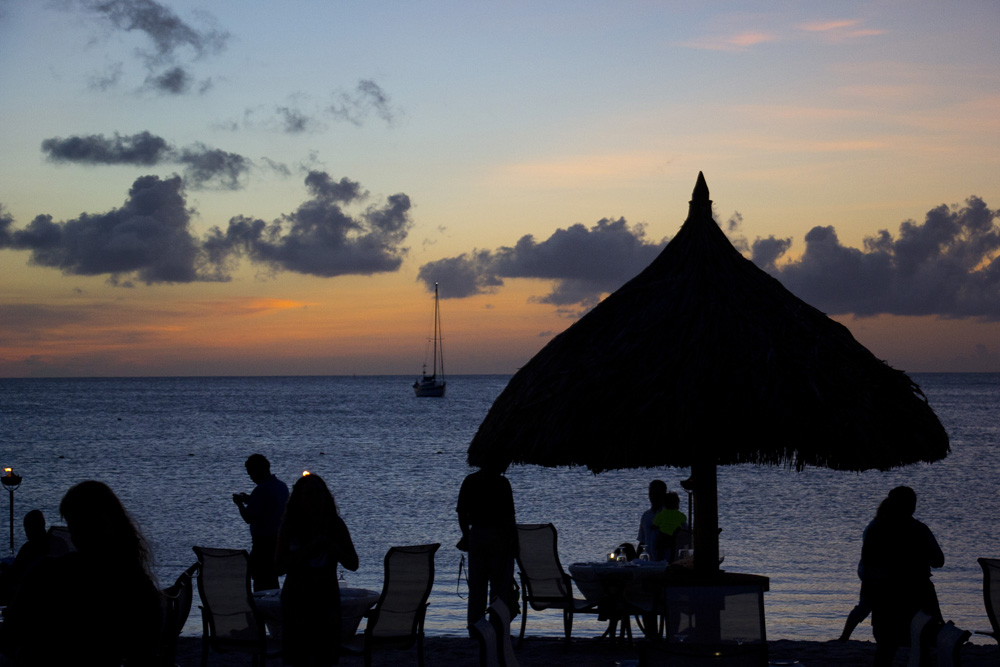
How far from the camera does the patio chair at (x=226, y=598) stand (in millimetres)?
7129

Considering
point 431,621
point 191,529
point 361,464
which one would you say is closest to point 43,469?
point 361,464

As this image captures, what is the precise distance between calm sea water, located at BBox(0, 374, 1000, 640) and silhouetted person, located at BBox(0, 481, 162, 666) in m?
8.02

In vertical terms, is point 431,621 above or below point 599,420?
below

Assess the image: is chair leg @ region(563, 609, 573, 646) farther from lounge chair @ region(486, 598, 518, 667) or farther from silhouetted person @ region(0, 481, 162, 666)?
silhouetted person @ region(0, 481, 162, 666)

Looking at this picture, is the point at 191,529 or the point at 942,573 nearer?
the point at 942,573

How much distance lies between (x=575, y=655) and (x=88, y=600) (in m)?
6.00

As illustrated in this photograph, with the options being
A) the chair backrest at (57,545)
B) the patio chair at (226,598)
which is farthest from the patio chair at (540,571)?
the chair backrest at (57,545)

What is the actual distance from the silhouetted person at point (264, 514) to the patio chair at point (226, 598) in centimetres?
138

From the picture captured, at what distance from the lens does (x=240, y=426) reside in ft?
254

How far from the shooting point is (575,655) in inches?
338

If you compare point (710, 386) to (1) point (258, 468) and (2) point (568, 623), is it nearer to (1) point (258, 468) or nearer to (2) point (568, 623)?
(2) point (568, 623)

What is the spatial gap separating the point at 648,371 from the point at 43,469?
44568 millimetres

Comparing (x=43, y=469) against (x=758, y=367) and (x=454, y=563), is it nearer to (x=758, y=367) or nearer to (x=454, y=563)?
(x=454, y=563)

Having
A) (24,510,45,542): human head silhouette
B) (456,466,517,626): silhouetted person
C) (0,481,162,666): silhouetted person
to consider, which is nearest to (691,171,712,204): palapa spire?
(456,466,517,626): silhouetted person
